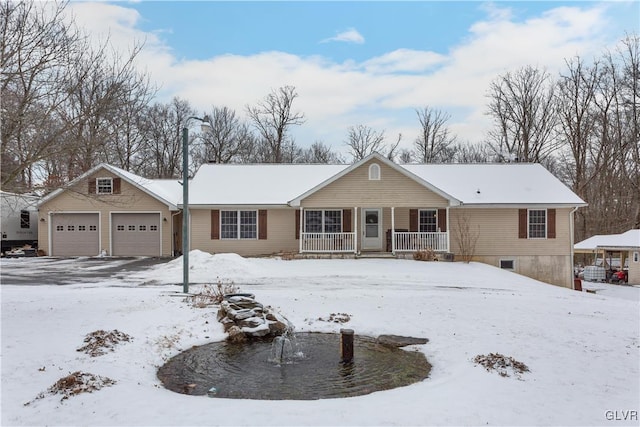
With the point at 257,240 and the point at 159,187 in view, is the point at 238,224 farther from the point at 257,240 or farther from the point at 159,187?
the point at 159,187

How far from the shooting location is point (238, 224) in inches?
842

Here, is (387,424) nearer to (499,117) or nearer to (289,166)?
(289,166)

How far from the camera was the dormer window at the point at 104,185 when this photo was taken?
73.7 ft

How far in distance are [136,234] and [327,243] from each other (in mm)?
9862

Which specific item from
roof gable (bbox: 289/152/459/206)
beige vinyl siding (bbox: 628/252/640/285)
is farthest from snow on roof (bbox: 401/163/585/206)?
beige vinyl siding (bbox: 628/252/640/285)

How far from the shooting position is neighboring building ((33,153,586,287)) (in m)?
20.0

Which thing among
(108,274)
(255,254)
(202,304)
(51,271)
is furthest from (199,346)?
(255,254)

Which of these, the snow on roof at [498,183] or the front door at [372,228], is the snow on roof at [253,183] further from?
the snow on roof at [498,183]

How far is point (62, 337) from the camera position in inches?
285

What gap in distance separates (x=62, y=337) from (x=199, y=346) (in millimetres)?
2176

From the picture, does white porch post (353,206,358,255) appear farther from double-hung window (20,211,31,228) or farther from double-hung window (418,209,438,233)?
double-hung window (20,211,31,228)

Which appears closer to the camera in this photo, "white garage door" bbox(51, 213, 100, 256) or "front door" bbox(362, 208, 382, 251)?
"front door" bbox(362, 208, 382, 251)

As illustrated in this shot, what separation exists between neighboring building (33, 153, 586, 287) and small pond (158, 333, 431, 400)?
38.6ft

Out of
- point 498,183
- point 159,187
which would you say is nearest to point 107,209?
point 159,187
